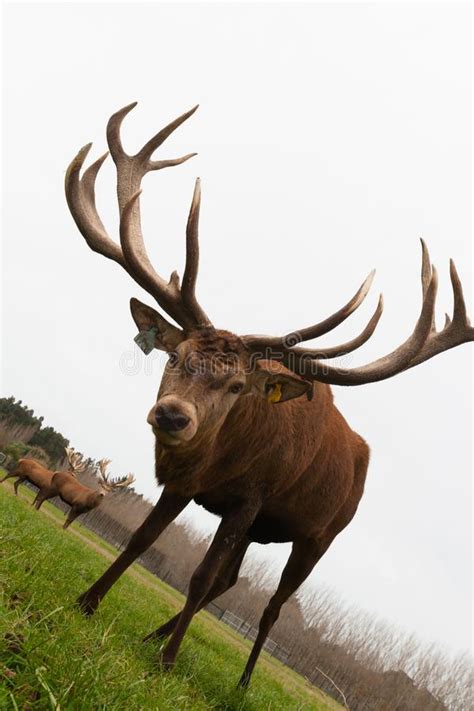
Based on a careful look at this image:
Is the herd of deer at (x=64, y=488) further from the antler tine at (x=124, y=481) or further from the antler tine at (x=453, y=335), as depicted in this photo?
the antler tine at (x=453, y=335)

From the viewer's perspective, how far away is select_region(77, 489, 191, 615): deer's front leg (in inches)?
177

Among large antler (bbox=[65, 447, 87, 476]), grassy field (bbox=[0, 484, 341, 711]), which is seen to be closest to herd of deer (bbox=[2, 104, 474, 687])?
grassy field (bbox=[0, 484, 341, 711])

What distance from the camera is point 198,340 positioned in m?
4.60

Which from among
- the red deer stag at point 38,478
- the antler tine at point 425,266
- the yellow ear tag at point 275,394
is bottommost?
the red deer stag at point 38,478

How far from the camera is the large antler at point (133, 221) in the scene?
4.78 meters

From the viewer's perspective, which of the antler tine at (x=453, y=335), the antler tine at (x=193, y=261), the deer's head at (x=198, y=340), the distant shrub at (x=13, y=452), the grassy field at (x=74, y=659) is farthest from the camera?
the distant shrub at (x=13, y=452)

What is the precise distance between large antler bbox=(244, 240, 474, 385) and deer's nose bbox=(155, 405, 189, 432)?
117 cm

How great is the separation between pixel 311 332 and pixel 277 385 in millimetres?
528

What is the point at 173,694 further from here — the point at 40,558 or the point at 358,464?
the point at 358,464

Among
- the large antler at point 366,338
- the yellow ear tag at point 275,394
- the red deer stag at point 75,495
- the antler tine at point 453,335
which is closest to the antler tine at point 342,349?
the large antler at point 366,338

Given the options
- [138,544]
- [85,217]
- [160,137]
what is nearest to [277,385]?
[138,544]

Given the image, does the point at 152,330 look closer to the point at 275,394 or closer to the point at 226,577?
the point at 275,394

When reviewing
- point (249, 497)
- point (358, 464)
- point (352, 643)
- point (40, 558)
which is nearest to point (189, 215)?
point (249, 497)

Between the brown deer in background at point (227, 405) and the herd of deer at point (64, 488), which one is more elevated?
the brown deer in background at point (227, 405)
